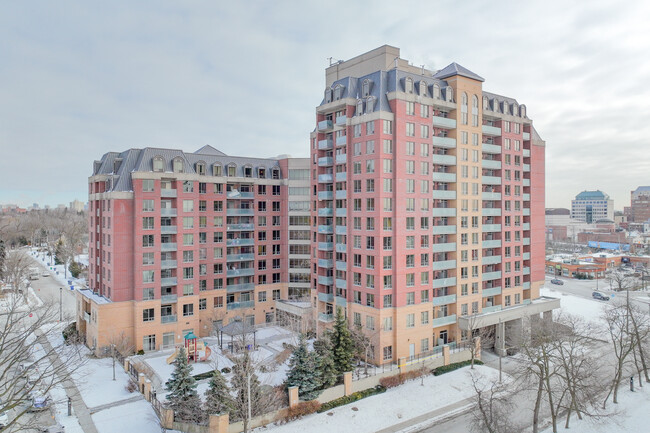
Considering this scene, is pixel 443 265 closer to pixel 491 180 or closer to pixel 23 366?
pixel 491 180

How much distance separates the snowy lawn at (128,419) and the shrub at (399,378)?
19309 millimetres

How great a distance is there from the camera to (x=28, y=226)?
12788 centimetres

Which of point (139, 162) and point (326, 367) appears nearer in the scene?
point (326, 367)

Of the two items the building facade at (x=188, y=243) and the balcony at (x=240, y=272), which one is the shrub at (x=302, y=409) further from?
the balcony at (x=240, y=272)

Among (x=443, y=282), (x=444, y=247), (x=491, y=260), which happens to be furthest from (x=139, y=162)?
(x=491, y=260)

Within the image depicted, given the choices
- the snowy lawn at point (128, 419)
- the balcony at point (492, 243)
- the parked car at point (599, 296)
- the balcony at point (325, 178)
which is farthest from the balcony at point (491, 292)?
the parked car at point (599, 296)

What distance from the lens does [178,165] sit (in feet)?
168

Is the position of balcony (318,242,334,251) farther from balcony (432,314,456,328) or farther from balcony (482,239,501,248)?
balcony (482,239,501,248)

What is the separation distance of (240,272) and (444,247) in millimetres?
28364

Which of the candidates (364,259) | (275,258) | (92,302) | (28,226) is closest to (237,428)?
(364,259)

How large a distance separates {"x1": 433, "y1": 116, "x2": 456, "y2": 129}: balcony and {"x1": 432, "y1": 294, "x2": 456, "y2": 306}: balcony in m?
19.6

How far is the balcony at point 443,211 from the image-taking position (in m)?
47.3

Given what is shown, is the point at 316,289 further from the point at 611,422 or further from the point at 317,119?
the point at 611,422

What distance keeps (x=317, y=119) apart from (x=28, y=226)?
118844 millimetres
